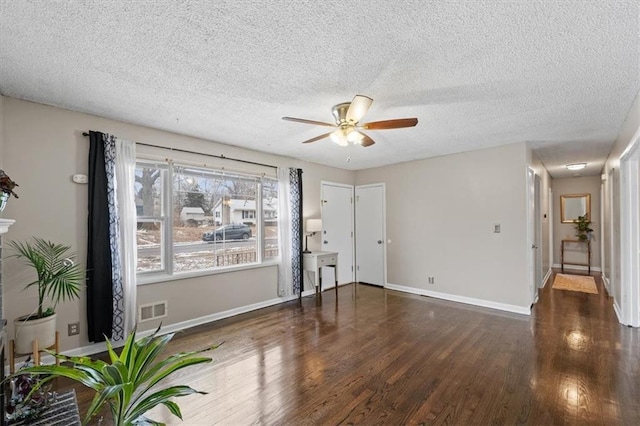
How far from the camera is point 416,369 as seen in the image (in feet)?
8.62

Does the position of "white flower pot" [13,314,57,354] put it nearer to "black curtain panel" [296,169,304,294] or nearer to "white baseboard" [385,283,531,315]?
"black curtain panel" [296,169,304,294]

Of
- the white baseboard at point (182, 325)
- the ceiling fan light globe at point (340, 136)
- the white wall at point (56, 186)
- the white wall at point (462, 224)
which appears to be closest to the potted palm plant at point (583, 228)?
the white wall at point (462, 224)

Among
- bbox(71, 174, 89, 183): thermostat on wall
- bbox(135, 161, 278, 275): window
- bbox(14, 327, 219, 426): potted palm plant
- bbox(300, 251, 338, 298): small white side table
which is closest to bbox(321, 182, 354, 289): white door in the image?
bbox(300, 251, 338, 298): small white side table

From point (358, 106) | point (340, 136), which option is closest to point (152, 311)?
point (340, 136)

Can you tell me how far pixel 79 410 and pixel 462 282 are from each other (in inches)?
185

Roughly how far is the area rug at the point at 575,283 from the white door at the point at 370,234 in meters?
3.24

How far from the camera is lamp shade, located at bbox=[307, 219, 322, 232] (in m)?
5.00

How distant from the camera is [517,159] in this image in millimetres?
4145

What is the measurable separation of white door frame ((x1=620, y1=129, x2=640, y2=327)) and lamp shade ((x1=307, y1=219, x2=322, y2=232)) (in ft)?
12.8

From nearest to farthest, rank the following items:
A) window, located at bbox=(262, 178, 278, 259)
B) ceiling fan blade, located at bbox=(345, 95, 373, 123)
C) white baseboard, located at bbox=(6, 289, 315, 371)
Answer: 1. ceiling fan blade, located at bbox=(345, 95, 373, 123)
2. white baseboard, located at bbox=(6, 289, 315, 371)
3. window, located at bbox=(262, 178, 278, 259)

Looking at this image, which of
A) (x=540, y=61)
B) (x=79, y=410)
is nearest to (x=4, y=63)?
(x=79, y=410)

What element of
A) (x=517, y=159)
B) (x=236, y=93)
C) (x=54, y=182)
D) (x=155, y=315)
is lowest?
(x=155, y=315)

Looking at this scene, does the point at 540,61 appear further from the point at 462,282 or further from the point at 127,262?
the point at 127,262

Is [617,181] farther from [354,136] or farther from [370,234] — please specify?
[354,136]
